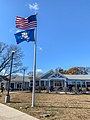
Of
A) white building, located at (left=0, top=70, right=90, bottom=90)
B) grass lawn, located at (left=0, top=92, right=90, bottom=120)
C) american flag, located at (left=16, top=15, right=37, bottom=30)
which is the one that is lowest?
grass lawn, located at (left=0, top=92, right=90, bottom=120)

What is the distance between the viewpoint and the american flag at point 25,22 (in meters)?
17.0

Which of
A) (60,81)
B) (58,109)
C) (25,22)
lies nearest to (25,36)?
(25,22)

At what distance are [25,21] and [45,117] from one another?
8353 mm

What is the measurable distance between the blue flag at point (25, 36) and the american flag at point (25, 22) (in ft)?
1.04

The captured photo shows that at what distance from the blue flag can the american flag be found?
32cm

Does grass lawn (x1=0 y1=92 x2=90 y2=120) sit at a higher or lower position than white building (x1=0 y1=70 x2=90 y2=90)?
lower

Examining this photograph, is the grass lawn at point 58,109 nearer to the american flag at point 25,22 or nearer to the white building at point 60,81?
the american flag at point 25,22

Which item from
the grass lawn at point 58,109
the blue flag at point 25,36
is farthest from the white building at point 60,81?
the blue flag at point 25,36

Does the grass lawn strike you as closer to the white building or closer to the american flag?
the american flag

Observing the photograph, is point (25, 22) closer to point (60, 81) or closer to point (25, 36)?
point (25, 36)

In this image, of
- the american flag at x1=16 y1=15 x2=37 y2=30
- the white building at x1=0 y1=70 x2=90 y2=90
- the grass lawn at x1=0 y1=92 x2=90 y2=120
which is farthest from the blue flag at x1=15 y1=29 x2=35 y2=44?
the white building at x1=0 y1=70 x2=90 y2=90

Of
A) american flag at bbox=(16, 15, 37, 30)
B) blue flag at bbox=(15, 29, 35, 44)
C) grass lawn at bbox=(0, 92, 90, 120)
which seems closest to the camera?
grass lawn at bbox=(0, 92, 90, 120)

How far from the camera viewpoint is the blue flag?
54.9 feet

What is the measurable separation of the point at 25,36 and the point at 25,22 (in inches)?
41.8
